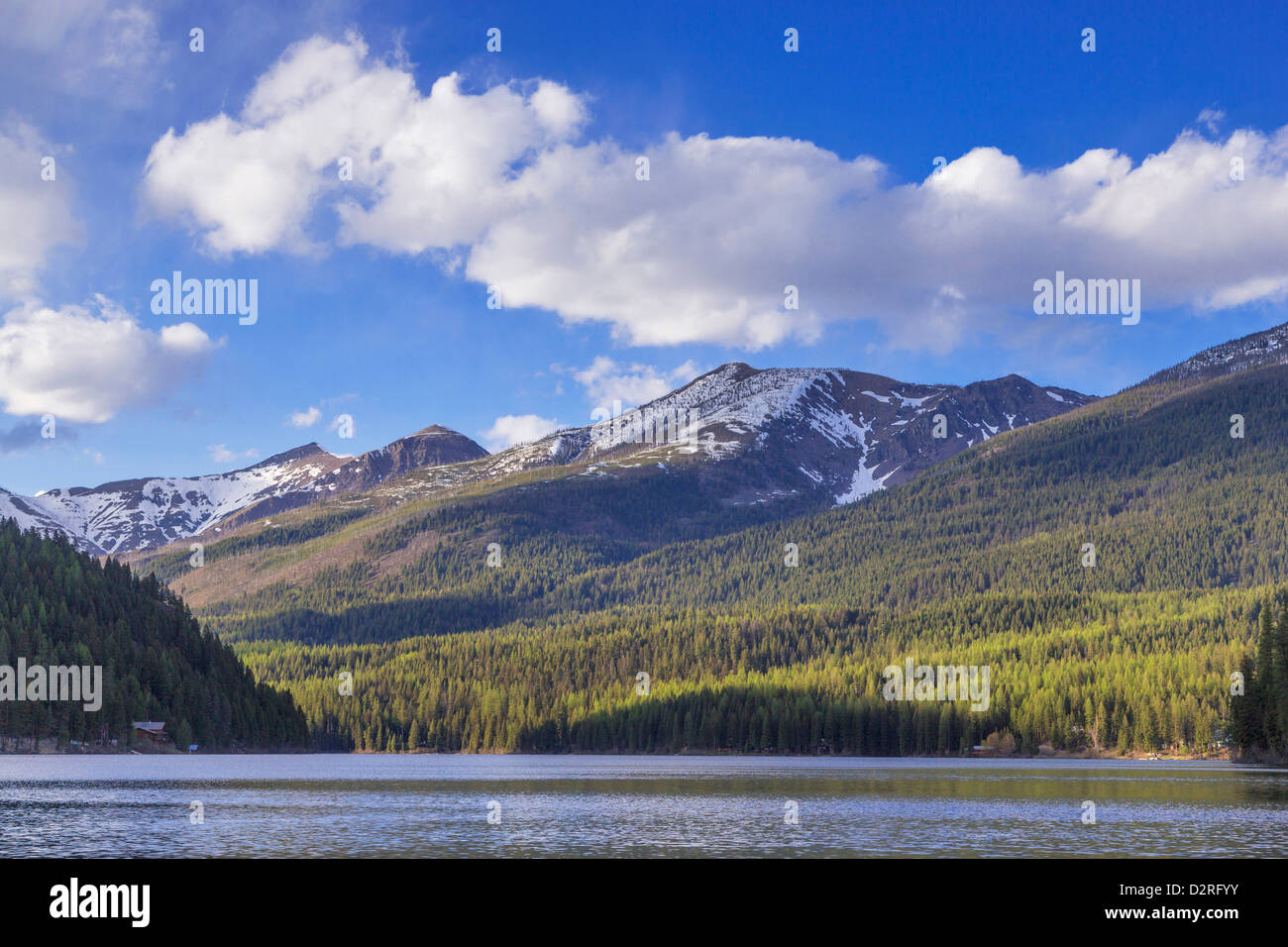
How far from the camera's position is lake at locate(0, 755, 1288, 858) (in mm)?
68000

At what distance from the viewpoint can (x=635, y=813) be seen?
9131 cm

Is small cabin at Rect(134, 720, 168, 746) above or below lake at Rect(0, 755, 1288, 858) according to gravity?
below

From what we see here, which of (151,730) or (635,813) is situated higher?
(635,813)

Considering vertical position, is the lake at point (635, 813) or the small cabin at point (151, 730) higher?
the lake at point (635, 813)

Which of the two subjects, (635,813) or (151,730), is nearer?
(635,813)

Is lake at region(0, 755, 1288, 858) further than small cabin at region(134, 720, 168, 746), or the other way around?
small cabin at region(134, 720, 168, 746)

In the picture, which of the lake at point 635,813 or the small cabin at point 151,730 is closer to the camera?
the lake at point 635,813

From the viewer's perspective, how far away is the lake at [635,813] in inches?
2677
